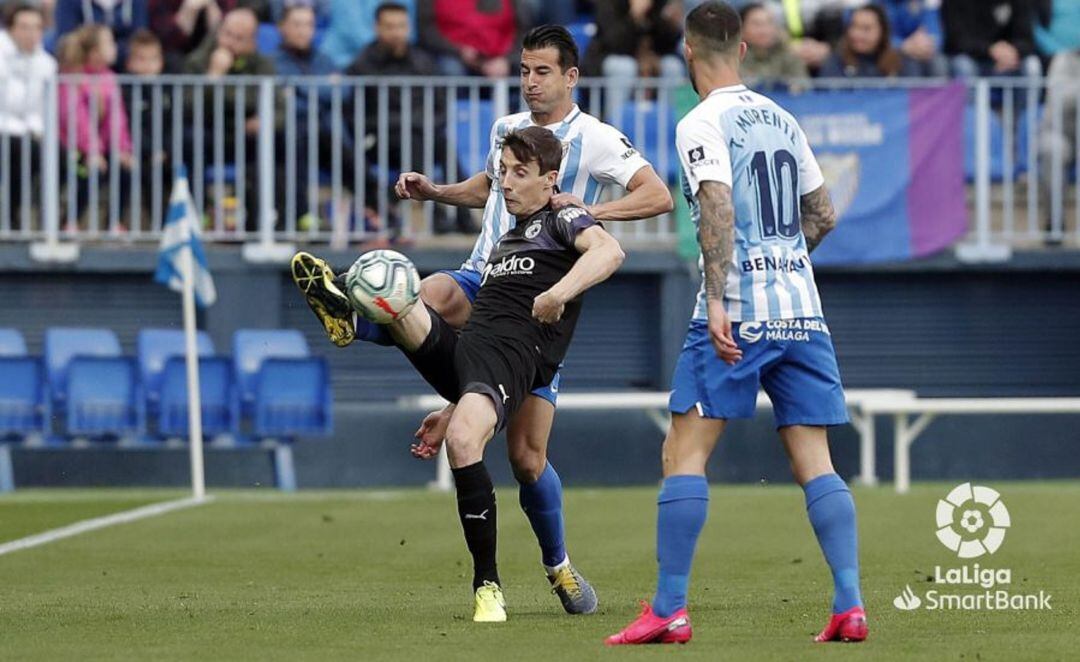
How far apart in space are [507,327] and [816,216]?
1353 millimetres

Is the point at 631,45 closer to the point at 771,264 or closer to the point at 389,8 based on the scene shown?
the point at 389,8

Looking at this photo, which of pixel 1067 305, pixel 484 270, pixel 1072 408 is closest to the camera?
pixel 484 270

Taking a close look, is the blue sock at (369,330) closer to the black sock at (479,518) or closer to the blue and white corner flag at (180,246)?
the black sock at (479,518)

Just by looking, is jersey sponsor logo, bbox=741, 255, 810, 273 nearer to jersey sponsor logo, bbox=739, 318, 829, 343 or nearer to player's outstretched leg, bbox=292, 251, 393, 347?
jersey sponsor logo, bbox=739, 318, 829, 343

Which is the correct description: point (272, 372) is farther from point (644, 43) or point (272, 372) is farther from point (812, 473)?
point (812, 473)

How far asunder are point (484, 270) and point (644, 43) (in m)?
12.5

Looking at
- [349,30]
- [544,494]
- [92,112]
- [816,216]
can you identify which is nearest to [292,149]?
[349,30]

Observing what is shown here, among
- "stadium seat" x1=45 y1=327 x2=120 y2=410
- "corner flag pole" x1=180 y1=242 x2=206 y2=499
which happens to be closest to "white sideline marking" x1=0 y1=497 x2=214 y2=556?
"corner flag pole" x1=180 y1=242 x2=206 y2=499

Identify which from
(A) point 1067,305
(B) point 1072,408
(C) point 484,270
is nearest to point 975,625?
(C) point 484,270

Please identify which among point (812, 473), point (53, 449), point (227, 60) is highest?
point (227, 60)

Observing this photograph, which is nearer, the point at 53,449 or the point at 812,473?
the point at 812,473

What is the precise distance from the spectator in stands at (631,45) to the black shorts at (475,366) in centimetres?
1226

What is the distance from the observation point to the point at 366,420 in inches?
826

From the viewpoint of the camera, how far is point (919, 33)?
22250 mm
